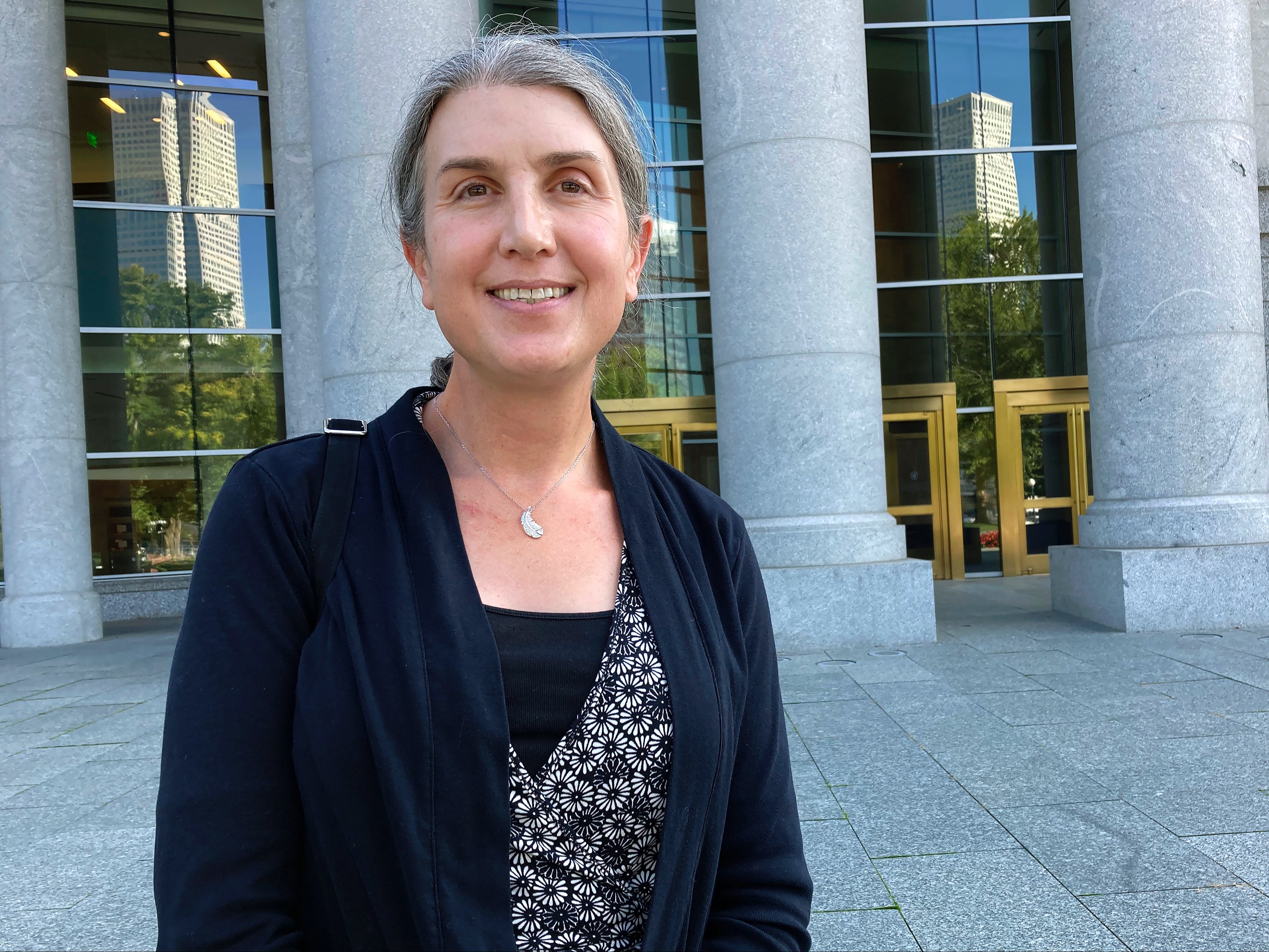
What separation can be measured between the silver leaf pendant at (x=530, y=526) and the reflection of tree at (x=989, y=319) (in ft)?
49.1

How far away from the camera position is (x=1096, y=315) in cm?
925

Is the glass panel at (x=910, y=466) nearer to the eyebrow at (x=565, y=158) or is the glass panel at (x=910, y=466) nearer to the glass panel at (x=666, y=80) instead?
the glass panel at (x=666, y=80)

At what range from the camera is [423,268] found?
62.9 inches

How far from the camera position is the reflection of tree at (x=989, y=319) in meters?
15.6

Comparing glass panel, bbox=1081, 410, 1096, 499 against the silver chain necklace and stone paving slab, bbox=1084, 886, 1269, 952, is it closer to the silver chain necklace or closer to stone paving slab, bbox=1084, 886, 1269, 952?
stone paving slab, bbox=1084, 886, 1269, 952

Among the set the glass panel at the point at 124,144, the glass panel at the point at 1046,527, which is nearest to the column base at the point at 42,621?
the glass panel at the point at 124,144

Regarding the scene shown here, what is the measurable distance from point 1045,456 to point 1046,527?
43.1 inches

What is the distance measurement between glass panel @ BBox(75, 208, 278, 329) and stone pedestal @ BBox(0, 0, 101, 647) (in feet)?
8.93

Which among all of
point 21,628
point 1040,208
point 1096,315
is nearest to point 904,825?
point 1096,315

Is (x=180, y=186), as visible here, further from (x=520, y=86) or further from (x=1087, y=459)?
(x=520, y=86)

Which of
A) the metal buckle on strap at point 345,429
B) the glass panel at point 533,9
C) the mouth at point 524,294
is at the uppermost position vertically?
the glass panel at point 533,9

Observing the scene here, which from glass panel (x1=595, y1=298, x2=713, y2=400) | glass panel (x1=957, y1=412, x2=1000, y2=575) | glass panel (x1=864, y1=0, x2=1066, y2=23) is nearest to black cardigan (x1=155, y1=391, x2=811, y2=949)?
glass panel (x1=595, y1=298, x2=713, y2=400)

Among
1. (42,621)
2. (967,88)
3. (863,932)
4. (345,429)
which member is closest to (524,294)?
(345,429)

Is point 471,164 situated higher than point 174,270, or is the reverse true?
point 174,270
